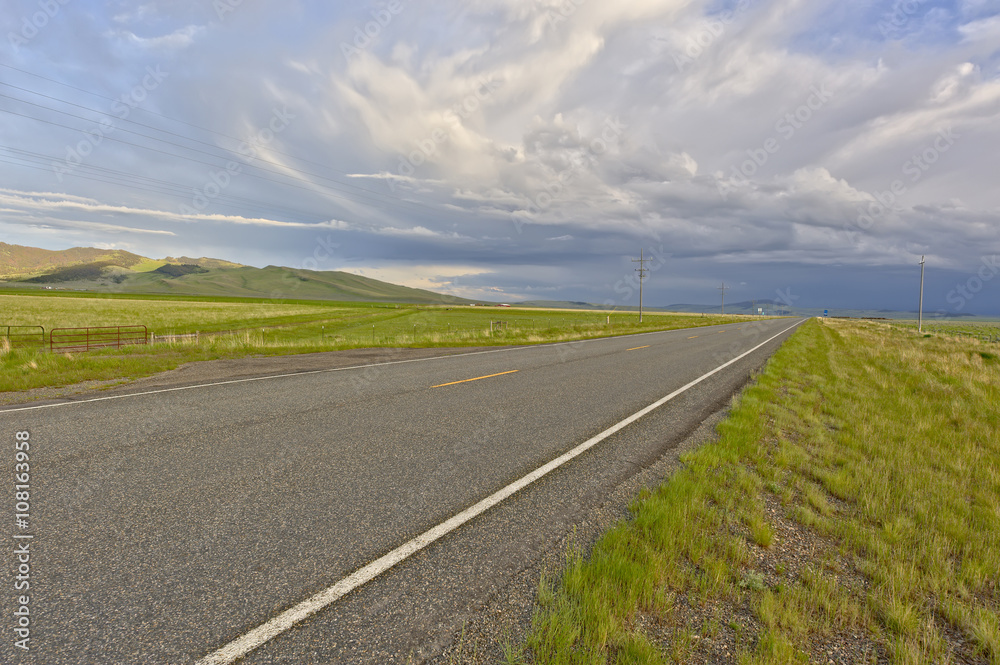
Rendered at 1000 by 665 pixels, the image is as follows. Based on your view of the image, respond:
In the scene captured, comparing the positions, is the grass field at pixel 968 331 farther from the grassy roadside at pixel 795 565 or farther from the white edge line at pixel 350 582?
the white edge line at pixel 350 582

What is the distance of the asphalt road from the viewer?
242 cm

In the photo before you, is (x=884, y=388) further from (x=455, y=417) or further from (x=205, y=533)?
(x=205, y=533)

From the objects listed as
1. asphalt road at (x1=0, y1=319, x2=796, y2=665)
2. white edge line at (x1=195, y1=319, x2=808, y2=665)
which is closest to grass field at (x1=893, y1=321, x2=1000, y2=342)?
asphalt road at (x1=0, y1=319, x2=796, y2=665)

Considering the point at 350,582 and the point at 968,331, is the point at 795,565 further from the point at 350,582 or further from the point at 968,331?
the point at 968,331

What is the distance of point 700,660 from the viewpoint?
2.35 metres

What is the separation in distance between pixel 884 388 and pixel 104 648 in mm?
14290

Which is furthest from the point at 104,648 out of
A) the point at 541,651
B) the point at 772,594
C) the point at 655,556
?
the point at 772,594

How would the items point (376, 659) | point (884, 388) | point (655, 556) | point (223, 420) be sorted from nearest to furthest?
1. point (376, 659)
2. point (655, 556)
3. point (223, 420)
4. point (884, 388)

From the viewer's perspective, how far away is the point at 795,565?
3.31 metres

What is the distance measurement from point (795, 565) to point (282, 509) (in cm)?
413

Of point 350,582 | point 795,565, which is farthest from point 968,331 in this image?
point 350,582

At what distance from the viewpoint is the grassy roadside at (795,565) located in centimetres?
247

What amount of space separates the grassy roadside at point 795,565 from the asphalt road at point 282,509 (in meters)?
0.65

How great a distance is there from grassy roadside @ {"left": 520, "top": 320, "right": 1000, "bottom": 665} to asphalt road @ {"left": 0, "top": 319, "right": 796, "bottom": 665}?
2.14 ft
